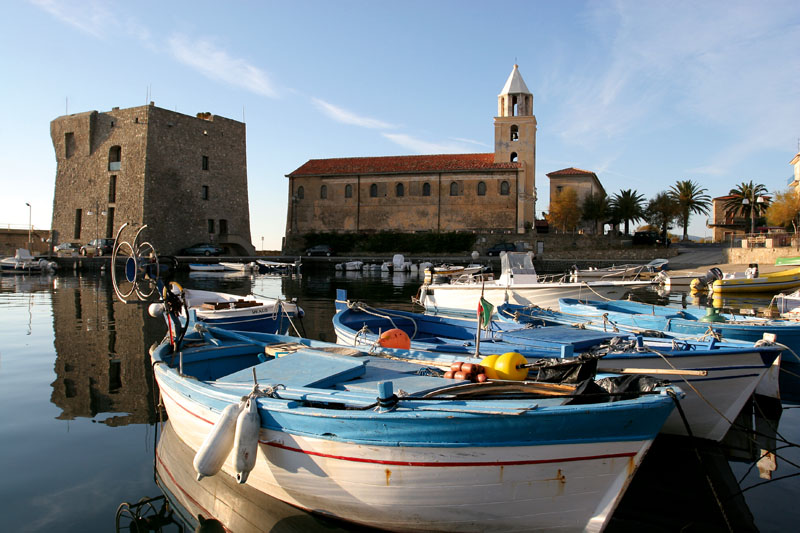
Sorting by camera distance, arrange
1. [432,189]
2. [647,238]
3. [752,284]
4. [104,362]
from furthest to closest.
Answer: [432,189]
[647,238]
[752,284]
[104,362]

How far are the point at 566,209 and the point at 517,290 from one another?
114ft

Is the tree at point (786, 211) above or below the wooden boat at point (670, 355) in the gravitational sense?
above

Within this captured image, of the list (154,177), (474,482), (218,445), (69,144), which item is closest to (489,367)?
(474,482)

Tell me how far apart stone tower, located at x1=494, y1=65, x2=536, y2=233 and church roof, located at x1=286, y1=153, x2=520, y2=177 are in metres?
1.15

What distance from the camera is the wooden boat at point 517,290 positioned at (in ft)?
53.1

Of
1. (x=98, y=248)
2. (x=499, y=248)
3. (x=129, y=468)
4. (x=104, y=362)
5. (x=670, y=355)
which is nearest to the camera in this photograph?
(x=129, y=468)

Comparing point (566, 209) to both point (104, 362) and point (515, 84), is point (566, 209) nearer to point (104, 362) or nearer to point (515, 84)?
point (515, 84)

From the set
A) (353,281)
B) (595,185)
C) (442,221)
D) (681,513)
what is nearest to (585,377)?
(681,513)

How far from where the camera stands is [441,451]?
3.98 meters

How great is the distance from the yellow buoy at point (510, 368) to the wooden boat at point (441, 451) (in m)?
0.58

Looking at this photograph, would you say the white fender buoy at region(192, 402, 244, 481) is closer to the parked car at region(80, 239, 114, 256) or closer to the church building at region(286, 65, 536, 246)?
the church building at region(286, 65, 536, 246)

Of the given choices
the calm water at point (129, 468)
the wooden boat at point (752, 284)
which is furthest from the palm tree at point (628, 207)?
the calm water at point (129, 468)

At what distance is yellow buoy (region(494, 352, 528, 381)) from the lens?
526 cm

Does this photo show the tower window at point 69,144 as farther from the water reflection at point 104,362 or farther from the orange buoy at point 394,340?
the orange buoy at point 394,340
